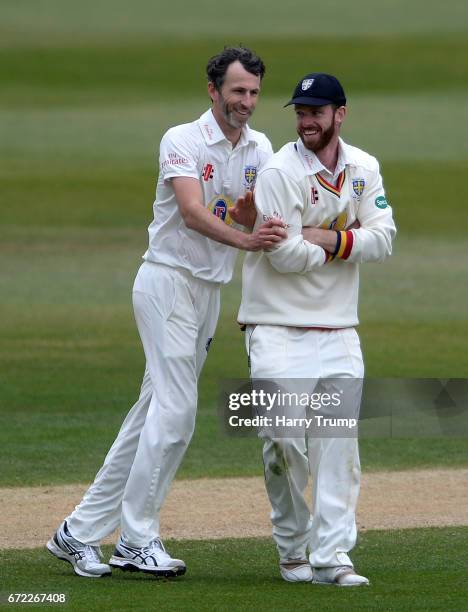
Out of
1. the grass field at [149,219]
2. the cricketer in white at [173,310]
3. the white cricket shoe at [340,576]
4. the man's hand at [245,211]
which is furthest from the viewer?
the grass field at [149,219]

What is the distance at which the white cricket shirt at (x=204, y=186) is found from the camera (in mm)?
6582

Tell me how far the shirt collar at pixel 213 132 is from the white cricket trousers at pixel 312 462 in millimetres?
870

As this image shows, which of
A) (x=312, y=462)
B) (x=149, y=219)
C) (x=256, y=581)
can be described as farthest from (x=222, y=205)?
(x=149, y=219)

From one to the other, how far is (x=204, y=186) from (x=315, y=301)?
2.54ft

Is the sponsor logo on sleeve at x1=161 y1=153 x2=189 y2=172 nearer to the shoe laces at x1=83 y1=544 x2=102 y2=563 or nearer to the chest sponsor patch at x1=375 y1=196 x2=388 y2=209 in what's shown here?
the chest sponsor patch at x1=375 y1=196 x2=388 y2=209

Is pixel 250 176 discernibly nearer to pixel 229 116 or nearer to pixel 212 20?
pixel 229 116

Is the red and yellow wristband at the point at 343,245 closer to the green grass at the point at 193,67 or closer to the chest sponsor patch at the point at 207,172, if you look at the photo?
the chest sponsor patch at the point at 207,172

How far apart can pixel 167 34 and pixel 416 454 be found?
28854 millimetres

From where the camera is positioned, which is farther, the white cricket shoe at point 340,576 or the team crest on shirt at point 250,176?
the team crest on shirt at point 250,176

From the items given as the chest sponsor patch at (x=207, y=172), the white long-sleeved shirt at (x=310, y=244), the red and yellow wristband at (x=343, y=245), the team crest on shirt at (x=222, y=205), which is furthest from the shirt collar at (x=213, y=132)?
the red and yellow wristband at (x=343, y=245)

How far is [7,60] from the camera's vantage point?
114 feet

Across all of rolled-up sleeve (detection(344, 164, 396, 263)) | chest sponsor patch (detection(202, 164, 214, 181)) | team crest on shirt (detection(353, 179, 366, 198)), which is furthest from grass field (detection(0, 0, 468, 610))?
chest sponsor patch (detection(202, 164, 214, 181))

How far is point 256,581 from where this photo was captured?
6449mm

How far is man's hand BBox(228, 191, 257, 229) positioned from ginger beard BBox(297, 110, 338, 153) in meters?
0.32
